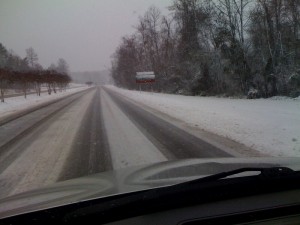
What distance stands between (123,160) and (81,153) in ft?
4.37

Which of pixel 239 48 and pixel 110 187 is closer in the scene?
pixel 110 187

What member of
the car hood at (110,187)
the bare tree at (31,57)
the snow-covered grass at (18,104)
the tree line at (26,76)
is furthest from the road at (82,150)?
the bare tree at (31,57)

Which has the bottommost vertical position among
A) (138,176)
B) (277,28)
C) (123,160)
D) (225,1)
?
(123,160)

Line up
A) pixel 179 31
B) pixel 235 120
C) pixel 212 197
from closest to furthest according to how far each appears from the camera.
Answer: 1. pixel 212 197
2. pixel 235 120
3. pixel 179 31

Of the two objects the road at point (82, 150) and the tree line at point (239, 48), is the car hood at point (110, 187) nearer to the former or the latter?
the road at point (82, 150)

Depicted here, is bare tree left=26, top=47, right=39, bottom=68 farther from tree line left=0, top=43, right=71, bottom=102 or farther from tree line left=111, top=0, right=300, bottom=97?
tree line left=111, top=0, right=300, bottom=97

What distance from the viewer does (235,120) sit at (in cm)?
1505

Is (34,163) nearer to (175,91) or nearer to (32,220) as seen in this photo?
(32,220)

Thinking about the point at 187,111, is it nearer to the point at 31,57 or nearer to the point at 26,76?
the point at 26,76

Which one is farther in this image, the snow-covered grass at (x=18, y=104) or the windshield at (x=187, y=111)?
the snow-covered grass at (x=18, y=104)

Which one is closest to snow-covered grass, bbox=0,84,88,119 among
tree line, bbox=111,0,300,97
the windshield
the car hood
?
the windshield

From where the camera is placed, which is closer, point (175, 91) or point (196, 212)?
point (196, 212)

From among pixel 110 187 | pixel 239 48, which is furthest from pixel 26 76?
pixel 110 187

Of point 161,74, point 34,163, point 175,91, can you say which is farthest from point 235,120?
point 161,74
